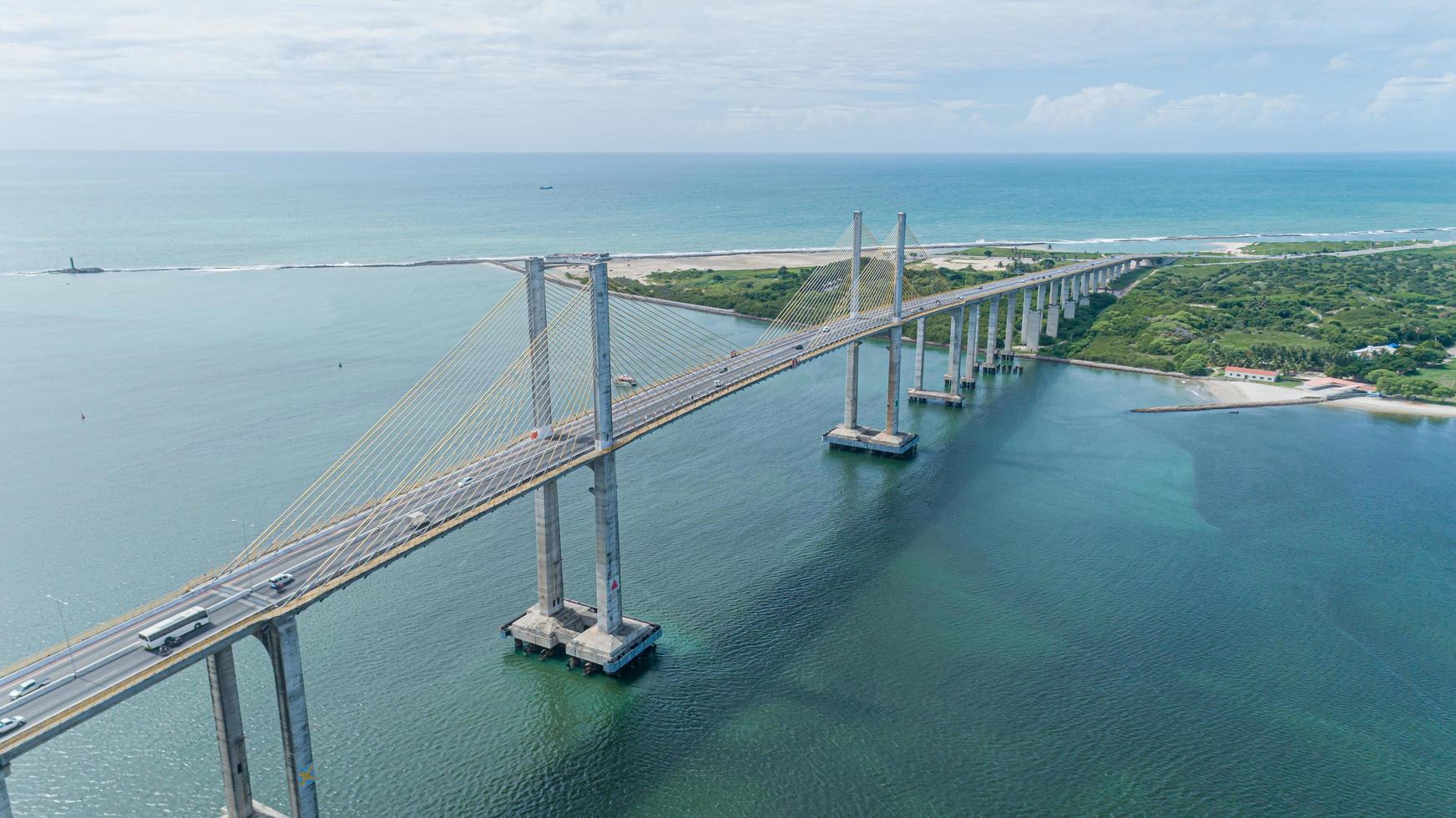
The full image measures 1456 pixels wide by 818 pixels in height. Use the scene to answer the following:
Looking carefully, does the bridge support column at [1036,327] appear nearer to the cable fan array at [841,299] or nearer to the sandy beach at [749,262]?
the cable fan array at [841,299]

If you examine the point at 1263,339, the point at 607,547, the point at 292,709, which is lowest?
the point at 292,709

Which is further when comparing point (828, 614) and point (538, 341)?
point (828, 614)

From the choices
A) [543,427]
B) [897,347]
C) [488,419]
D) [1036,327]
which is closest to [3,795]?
[543,427]

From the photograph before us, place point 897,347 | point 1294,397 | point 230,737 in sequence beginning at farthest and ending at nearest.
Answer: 1. point 1294,397
2. point 897,347
3. point 230,737

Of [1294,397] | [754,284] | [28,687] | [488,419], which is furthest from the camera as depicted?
[754,284]

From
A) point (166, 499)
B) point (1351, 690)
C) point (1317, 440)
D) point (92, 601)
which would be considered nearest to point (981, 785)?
point (1351, 690)

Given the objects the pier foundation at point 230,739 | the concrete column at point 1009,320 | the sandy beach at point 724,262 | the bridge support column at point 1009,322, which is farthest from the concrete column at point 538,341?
the sandy beach at point 724,262

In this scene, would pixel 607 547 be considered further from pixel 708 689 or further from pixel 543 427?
pixel 708 689
